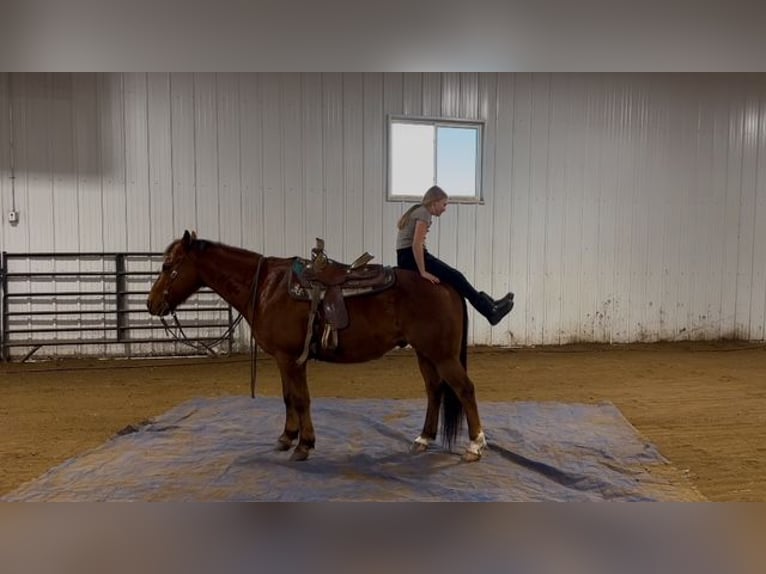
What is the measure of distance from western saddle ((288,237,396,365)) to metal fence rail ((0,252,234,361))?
3547 mm

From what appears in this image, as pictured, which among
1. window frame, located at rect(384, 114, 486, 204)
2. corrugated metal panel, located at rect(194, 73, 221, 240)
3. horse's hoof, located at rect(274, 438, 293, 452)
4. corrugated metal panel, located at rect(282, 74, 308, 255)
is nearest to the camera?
horse's hoof, located at rect(274, 438, 293, 452)

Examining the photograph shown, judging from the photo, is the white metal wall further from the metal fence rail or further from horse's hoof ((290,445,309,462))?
horse's hoof ((290,445,309,462))

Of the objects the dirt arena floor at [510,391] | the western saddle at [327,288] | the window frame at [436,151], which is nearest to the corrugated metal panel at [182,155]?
the dirt arena floor at [510,391]

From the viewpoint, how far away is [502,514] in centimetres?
55

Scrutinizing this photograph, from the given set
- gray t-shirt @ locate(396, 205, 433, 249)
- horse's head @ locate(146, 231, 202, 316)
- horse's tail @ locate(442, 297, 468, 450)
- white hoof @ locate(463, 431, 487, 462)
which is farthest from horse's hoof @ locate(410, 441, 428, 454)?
horse's head @ locate(146, 231, 202, 316)

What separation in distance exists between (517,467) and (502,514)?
2.45 m

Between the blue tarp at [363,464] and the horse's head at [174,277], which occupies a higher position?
the horse's head at [174,277]

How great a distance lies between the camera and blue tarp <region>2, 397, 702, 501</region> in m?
2.44

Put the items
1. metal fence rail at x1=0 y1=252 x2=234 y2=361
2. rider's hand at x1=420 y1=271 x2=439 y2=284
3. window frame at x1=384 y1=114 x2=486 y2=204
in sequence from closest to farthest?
rider's hand at x1=420 y1=271 x2=439 y2=284 → metal fence rail at x1=0 y1=252 x2=234 y2=361 → window frame at x1=384 y1=114 x2=486 y2=204

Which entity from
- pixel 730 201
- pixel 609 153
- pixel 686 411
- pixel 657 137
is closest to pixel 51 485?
pixel 686 411

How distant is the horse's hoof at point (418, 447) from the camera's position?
3.04 m

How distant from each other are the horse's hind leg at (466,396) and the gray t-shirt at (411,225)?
0.74m

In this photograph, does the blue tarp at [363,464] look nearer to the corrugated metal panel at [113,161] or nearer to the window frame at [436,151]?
the corrugated metal panel at [113,161]

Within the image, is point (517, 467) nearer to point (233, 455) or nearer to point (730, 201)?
point (233, 455)
